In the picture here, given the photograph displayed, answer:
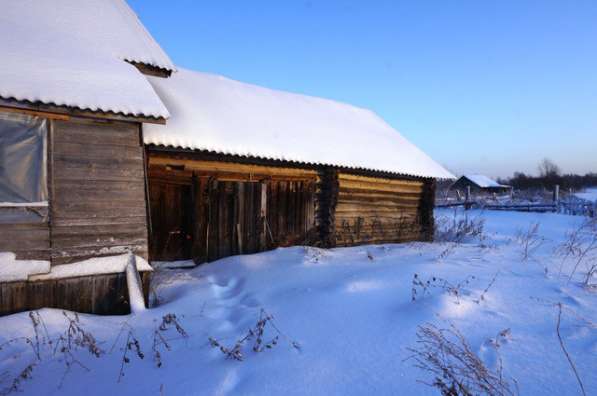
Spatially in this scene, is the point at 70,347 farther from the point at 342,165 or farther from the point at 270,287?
the point at 342,165

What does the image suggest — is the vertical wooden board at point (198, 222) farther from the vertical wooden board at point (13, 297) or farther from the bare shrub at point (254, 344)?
the bare shrub at point (254, 344)

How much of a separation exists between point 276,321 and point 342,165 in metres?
5.85

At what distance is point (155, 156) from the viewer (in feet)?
22.1

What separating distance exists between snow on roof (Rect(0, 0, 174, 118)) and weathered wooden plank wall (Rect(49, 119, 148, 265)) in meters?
0.36

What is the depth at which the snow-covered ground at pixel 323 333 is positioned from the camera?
2.44 m

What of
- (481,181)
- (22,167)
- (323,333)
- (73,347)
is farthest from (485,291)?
(481,181)

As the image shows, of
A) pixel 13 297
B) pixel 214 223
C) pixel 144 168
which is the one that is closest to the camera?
pixel 13 297

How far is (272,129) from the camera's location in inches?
349

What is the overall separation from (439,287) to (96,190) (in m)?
4.59

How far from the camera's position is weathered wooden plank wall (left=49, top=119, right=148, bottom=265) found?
415cm

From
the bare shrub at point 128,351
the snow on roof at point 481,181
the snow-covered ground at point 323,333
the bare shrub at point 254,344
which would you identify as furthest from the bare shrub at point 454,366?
the snow on roof at point 481,181

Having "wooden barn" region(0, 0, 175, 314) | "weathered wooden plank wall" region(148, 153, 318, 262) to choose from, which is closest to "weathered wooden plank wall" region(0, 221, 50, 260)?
"wooden barn" region(0, 0, 175, 314)

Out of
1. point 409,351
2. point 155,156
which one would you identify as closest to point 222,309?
point 409,351

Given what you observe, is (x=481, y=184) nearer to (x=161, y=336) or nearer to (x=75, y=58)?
(x=75, y=58)
